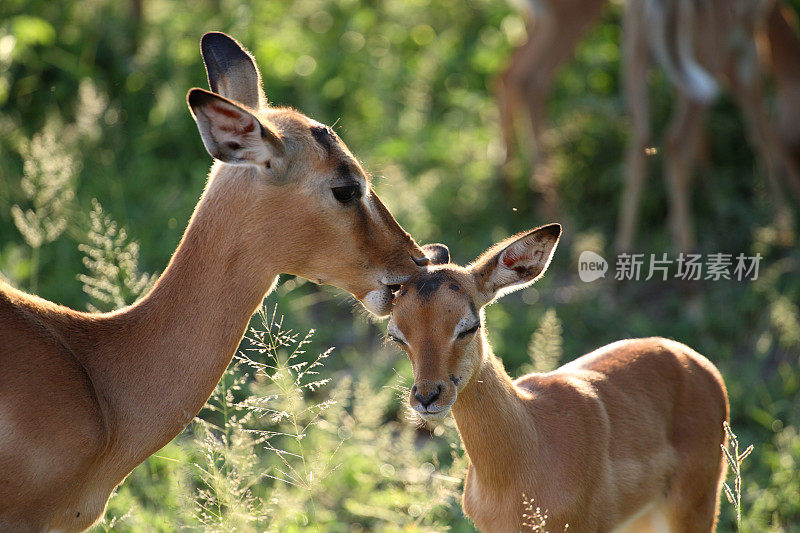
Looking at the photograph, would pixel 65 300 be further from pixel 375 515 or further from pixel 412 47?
pixel 412 47

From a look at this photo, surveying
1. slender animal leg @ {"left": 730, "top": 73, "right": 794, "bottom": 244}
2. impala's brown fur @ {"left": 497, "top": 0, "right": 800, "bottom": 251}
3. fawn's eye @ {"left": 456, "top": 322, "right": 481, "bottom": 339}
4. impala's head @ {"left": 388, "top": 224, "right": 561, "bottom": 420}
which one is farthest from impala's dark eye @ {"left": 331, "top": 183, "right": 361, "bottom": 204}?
slender animal leg @ {"left": 730, "top": 73, "right": 794, "bottom": 244}

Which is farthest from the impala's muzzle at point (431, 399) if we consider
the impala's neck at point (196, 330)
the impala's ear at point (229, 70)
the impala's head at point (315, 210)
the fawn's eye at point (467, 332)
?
the impala's ear at point (229, 70)

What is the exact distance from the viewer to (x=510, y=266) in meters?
3.10

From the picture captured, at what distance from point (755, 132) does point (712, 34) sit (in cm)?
81

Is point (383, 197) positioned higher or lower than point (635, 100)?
lower

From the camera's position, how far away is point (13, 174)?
20.2 ft

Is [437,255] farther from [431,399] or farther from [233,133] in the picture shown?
[233,133]

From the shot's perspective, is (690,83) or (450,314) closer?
(450,314)

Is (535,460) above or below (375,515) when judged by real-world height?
above

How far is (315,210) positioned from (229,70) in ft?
2.29

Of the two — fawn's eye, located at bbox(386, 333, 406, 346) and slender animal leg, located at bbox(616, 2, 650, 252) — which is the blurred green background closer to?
slender animal leg, located at bbox(616, 2, 650, 252)

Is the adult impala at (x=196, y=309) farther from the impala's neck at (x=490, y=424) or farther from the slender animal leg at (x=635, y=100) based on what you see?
the slender animal leg at (x=635, y=100)

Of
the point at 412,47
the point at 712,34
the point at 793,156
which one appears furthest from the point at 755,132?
the point at 412,47

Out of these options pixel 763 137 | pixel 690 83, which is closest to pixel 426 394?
pixel 690 83
